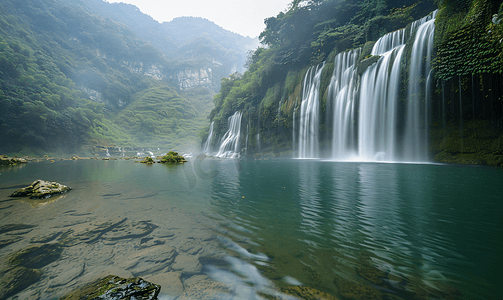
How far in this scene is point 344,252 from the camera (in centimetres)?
276

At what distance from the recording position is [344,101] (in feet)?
73.7

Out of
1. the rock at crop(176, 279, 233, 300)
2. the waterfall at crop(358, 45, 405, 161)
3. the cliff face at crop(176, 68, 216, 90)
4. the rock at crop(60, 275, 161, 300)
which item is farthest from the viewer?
the cliff face at crop(176, 68, 216, 90)

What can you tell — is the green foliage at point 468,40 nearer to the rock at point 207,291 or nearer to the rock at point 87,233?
the rock at point 207,291

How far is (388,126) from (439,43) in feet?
23.9

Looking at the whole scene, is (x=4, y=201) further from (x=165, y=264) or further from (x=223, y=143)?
(x=223, y=143)

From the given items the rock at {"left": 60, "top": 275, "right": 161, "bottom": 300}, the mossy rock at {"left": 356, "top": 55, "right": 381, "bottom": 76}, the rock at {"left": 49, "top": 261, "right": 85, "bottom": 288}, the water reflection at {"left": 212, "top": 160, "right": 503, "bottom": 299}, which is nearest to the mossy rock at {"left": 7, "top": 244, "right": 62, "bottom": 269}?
the rock at {"left": 49, "top": 261, "right": 85, "bottom": 288}

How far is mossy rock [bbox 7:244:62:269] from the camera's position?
2406mm

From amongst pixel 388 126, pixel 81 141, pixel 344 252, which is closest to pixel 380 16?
pixel 388 126

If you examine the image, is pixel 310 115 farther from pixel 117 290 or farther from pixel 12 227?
pixel 117 290

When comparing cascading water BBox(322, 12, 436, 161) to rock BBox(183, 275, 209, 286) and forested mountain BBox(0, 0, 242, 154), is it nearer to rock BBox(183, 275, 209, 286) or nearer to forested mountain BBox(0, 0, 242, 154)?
rock BBox(183, 275, 209, 286)

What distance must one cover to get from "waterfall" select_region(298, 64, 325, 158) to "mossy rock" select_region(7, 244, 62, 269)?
26425 millimetres

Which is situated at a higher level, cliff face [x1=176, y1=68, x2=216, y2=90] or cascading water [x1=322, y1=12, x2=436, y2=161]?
cliff face [x1=176, y1=68, x2=216, y2=90]

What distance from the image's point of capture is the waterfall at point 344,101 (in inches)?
856

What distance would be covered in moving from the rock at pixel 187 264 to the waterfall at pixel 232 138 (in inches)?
1303
